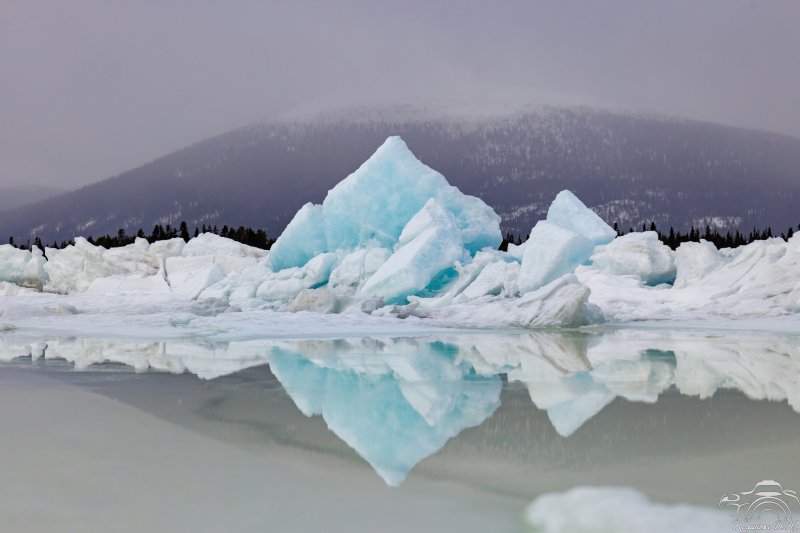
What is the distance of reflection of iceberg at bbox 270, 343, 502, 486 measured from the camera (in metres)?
3.92

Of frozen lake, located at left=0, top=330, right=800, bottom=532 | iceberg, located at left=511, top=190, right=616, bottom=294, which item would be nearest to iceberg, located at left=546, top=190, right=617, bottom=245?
iceberg, located at left=511, top=190, right=616, bottom=294

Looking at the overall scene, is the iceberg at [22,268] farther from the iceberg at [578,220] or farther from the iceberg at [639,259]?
the iceberg at [639,259]

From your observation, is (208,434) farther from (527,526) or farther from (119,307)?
(119,307)

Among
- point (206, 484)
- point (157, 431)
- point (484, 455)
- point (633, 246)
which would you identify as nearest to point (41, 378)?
point (157, 431)

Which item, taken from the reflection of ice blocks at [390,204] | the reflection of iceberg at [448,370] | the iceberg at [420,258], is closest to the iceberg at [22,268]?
the reflection of ice blocks at [390,204]

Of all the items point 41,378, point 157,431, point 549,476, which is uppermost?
point 549,476

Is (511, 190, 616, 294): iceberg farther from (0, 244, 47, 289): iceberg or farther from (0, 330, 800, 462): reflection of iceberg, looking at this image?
(0, 244, 47, 289): iceberg

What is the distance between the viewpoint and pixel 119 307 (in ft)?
64.7

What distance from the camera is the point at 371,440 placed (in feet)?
13.5

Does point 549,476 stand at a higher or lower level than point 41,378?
higher

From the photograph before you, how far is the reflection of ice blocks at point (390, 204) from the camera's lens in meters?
21.3

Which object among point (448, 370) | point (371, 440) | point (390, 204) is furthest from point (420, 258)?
point (371, 440)

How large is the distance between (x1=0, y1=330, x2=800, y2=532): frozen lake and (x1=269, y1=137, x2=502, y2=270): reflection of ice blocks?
13.4 metres

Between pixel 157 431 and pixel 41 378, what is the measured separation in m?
3.44
